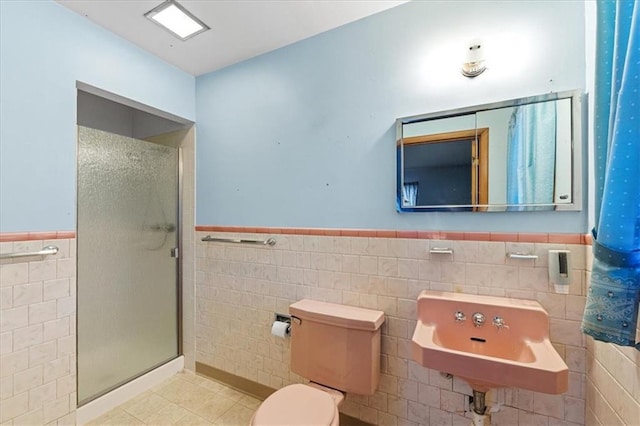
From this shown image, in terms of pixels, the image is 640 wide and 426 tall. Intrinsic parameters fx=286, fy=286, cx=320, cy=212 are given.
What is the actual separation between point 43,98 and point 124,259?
3.50 feet

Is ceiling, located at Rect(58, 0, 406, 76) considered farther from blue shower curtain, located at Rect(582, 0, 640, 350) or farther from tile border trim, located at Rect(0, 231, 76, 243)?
tile border trim, located at Rect(0, 231, 76, 243)

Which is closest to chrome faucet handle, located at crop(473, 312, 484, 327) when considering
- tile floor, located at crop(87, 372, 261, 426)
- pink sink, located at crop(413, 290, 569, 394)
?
pink sink, located at crop(413, 290, 569, 394)

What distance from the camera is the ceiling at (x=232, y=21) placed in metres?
1.54

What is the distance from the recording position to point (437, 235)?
1.45 m

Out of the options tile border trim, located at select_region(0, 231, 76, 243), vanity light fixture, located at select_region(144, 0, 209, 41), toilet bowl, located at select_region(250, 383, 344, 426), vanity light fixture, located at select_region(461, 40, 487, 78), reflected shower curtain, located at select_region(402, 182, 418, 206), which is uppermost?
vanity light fixture, located at select_region(144, 0, 209, 41)

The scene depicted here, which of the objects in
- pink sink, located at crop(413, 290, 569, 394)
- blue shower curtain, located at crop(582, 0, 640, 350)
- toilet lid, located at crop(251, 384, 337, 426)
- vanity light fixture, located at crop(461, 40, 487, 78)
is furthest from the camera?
vanity light fixture, located at crop(461, 40, 487, 78)

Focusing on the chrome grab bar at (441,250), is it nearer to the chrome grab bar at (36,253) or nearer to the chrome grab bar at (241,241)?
the chrome grab bar at (241,241)

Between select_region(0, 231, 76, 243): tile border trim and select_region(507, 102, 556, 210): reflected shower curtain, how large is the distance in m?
2.31

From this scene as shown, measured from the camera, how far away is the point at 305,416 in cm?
122

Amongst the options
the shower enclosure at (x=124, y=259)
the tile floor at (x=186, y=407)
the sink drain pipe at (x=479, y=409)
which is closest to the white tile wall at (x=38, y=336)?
the shower enclosure at (x=124, y=259)

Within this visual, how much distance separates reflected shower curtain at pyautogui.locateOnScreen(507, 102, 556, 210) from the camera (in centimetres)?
125

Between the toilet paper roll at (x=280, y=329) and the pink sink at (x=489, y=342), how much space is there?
2.66ft

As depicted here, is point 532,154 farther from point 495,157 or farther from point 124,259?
point 124,259

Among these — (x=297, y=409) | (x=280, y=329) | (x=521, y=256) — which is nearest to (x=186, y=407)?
(x=280, y=329)
